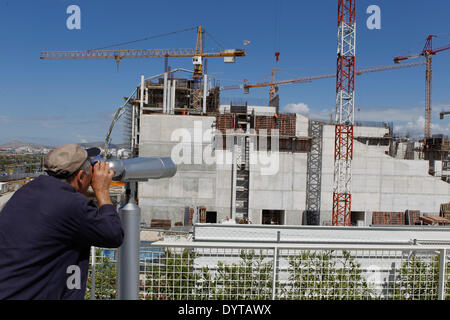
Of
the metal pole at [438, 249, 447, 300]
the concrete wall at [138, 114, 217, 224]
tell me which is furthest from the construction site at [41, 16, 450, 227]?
the metal pole at [438, 249, 447, 300]

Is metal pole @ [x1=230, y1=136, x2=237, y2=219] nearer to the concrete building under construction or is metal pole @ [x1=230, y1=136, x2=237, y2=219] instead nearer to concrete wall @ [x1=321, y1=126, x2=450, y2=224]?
the concrete building under construction

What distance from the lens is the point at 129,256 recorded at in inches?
76.0

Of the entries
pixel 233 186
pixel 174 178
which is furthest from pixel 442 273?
pixel 174 178

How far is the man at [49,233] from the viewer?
1.44 metres

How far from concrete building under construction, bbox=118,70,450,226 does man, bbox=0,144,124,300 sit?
25.9 m

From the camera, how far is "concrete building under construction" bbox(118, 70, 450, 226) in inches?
1128

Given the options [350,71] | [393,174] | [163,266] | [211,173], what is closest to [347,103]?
[350,71]

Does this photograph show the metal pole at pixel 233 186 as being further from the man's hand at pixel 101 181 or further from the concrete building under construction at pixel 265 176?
the man's hand at pixel 101 181

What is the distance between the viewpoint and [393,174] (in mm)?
30766

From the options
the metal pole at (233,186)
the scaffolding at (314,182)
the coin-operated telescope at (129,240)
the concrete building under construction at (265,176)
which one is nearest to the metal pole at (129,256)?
the coin-operated telescope at (129,240)

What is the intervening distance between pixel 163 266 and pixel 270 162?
1061 inches

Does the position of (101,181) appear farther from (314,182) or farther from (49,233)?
(314,182)

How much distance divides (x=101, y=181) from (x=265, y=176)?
93.1 ft

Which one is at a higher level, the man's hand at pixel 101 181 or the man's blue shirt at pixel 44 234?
the man's hand at pixel 101 181
